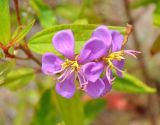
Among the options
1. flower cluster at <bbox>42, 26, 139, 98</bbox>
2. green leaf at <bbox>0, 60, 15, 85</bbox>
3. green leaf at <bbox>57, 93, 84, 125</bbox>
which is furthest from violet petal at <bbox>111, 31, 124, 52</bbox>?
green leaf at <bbox>57, 93, 84, 125</bbox>

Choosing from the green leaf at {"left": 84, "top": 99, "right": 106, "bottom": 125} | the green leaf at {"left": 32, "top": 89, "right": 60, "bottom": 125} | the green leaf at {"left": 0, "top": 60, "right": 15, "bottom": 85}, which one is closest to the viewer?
the green leaf at {"left": 0, "top": 60, "right": 15, "bottom": 85}

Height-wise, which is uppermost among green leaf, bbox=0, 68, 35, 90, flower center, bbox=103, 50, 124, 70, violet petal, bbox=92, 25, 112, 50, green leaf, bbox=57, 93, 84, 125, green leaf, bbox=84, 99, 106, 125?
violet petal, bbox=92, 25, 112, 50

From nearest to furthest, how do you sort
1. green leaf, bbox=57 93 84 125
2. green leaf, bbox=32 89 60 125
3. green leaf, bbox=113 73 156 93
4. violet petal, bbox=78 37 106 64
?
violet petal, bbox=78 37 106 64 → green leaf, bbox=57 93 84 125 → green leaf, bbox=113 73 156 93 → green leaf, bbox=32 89 60 125

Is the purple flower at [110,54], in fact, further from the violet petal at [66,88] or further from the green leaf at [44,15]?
the green leaf at [44,15]

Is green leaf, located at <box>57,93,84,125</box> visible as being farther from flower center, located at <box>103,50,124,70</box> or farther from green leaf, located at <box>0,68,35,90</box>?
flower center, located at <box>103,50,124,70</box>

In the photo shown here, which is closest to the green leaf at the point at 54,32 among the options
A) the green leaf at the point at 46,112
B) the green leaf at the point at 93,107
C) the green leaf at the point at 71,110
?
the green leaf at the point at 71,110

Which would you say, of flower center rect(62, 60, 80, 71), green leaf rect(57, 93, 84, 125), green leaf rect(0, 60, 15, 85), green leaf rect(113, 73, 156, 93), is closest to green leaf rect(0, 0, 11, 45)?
green leaf rect(0, 60, 15, 85)

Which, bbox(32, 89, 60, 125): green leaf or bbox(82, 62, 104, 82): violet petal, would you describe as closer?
bbox(82, 62, 104, 82): violet petal

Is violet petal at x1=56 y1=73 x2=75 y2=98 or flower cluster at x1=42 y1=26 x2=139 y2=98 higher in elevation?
flower cluster at x1=42 y1=26 x2=139 y2=98
